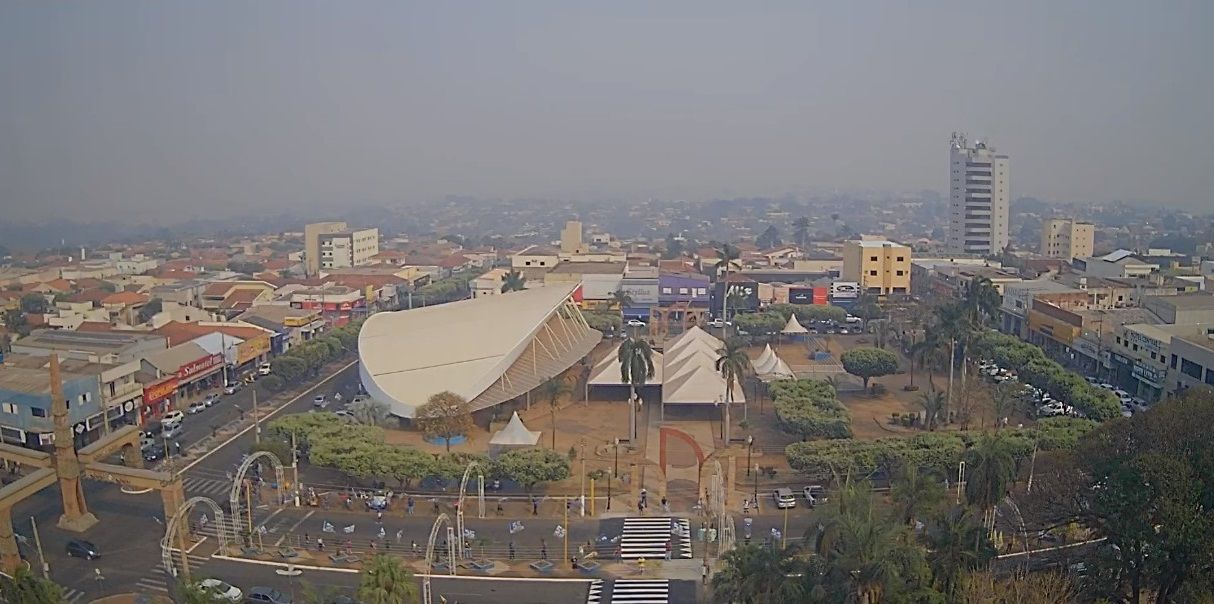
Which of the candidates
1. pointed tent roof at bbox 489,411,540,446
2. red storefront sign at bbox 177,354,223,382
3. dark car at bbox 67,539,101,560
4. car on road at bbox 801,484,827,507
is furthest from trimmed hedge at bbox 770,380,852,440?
red storefront sign at bbox 177,354,223,382

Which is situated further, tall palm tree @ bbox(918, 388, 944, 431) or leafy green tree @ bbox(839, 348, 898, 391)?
leafy green tree @ bbox(839, 348, 898, 391)

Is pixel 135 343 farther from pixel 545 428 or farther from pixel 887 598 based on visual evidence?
pixel 887 598

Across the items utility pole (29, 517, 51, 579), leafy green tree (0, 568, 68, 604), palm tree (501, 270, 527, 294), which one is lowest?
utility pole (29, 517, 51, 579)

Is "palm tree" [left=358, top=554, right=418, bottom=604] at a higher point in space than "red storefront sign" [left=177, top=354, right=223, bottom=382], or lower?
higher

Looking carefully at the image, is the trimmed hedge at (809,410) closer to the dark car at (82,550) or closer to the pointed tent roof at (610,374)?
the pointed tent roof at (610,374)

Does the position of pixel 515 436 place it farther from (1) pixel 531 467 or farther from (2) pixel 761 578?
(2) pixel 761 578

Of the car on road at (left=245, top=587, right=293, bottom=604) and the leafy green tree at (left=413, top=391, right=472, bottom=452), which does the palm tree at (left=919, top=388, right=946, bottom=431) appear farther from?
the car on road at (left=245, top=587, right=293, bottom=604)
